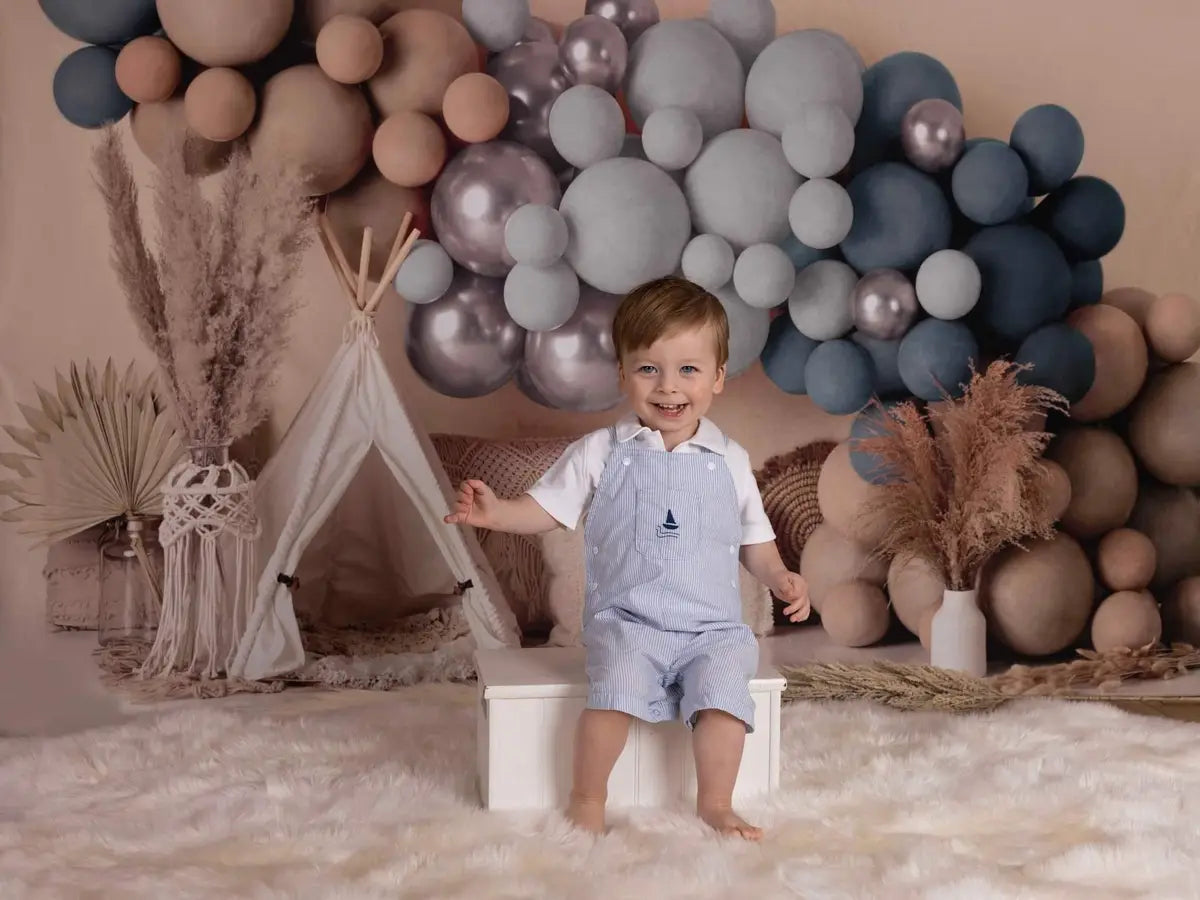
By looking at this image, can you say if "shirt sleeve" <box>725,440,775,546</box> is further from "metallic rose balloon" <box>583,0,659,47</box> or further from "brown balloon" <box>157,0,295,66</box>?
"brown balloon" <box>157,0,295,66</box>

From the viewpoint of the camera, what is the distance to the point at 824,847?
6.13 ft

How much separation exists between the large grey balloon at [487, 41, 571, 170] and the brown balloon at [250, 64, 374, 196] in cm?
36

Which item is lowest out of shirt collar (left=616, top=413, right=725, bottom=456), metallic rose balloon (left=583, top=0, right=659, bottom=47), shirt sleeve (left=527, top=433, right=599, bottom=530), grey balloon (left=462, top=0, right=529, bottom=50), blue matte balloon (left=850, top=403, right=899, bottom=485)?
shirt sleeve (left=527, top=433, right=599, bottom=530)

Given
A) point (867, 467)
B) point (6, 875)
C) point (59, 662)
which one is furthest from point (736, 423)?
point (6, 875)

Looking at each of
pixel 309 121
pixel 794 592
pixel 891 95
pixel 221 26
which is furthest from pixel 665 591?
pixel 221 26

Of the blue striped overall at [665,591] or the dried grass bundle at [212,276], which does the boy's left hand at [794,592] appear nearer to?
the blue striped overall at [665,591]

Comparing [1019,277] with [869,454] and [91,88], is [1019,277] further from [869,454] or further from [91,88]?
[91,88]

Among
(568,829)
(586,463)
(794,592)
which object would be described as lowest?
(568,829)

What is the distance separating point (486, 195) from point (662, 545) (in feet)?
4.21

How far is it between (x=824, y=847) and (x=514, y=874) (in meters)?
0.44

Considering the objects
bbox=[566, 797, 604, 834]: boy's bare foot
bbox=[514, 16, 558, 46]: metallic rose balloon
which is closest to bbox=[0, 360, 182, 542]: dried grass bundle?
bbox=[514, 16, 558, 46]: metallic rose balloon

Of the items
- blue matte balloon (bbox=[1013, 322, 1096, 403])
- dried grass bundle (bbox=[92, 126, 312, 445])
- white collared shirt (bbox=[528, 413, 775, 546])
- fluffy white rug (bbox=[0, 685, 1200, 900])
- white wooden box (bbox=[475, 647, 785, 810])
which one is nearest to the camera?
fluffy white rug (bbox=[0, 685, 1200, 900])

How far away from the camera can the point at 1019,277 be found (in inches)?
122

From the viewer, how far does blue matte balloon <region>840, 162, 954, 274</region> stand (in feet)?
10.2
